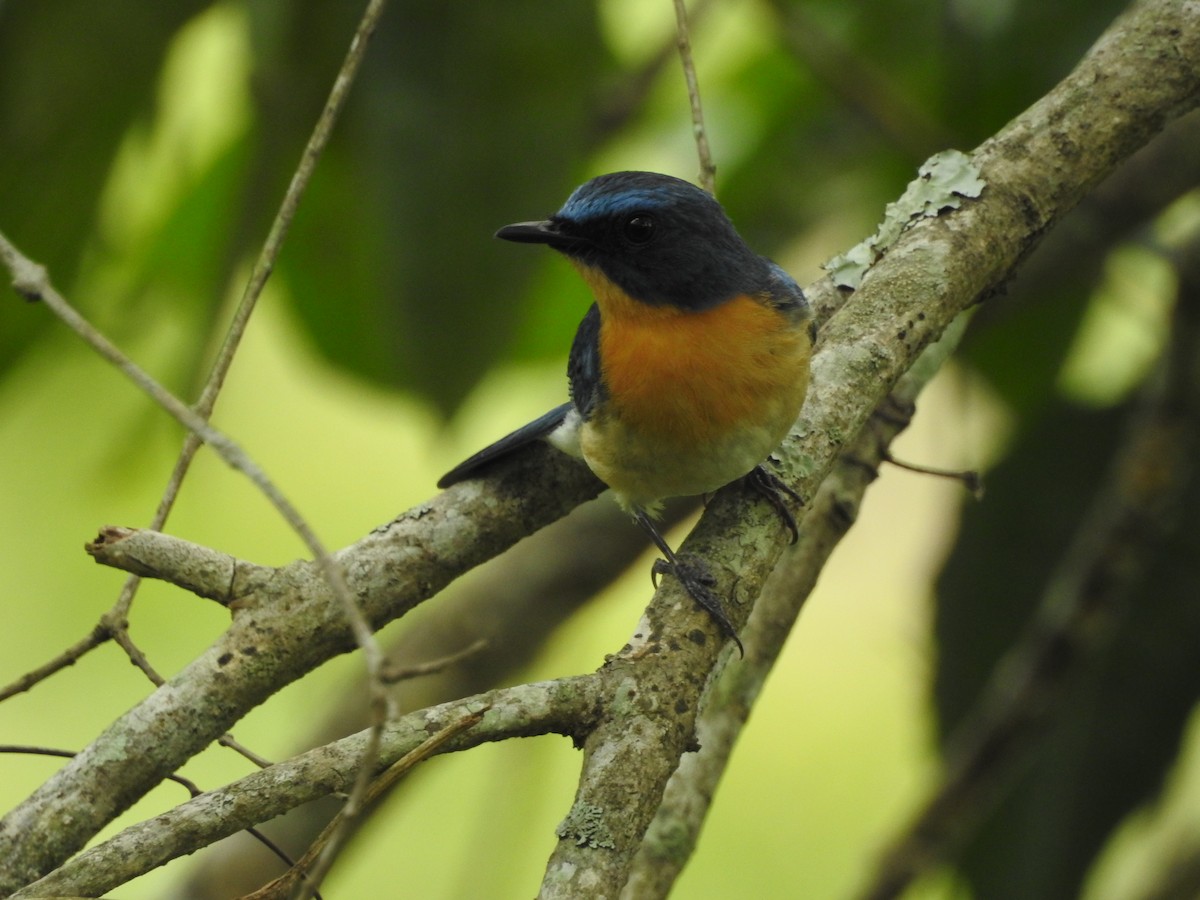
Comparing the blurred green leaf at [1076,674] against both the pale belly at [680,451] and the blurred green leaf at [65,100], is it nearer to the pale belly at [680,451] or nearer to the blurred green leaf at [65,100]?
the pale belly at [680,451]

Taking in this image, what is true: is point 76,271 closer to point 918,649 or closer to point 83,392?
point 83,392

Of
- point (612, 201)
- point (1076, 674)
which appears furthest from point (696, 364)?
point (1076, 674)

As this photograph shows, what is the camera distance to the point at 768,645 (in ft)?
9.44

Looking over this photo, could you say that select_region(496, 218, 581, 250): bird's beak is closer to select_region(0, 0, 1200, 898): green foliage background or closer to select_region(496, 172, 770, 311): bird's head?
select_region(496, 172, 770, 311): bird's head

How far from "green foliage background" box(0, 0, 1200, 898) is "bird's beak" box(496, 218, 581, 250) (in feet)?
2.59

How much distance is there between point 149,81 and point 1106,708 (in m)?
3.61

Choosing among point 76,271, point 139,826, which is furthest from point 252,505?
point 139,826

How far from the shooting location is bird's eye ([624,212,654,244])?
3031mm

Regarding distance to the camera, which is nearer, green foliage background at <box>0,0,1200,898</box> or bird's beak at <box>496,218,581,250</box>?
bird's beak at <box>496,218,581,250</box>

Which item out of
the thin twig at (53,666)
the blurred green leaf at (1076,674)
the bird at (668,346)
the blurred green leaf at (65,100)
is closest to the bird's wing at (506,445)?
the bird at (668,346)

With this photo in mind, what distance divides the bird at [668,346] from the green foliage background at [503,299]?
0.55 meters

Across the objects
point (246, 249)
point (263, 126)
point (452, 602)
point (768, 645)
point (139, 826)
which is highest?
point (263, 126)

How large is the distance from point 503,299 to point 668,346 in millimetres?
1088

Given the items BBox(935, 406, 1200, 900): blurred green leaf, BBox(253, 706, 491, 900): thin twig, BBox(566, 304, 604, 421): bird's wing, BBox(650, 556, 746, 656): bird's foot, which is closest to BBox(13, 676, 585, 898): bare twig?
BBox(253, 706, 491, 900): thin twig
